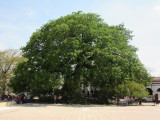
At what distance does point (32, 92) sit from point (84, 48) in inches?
450

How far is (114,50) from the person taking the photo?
1228 inches

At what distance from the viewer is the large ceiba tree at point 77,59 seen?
29703mm

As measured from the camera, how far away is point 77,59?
1251 inches

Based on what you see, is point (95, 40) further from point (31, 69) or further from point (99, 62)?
point (31, 69)

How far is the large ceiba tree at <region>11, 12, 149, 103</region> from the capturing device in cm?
2970

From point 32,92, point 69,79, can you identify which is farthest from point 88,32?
point 32,92
